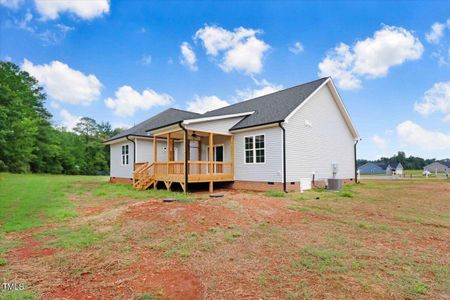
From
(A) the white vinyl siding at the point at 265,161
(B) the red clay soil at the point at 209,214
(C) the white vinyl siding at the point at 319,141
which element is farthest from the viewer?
(C) the white vinyl siding at the point at 319,141

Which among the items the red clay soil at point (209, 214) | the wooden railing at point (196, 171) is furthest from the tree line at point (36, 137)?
the red clay soil at point (209, 214)

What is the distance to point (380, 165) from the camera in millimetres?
78312

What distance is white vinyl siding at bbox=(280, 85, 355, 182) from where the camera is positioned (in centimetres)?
1296

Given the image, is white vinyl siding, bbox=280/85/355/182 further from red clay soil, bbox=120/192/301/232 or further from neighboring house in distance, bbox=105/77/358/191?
red clay soil, bbox=120/192/301/232

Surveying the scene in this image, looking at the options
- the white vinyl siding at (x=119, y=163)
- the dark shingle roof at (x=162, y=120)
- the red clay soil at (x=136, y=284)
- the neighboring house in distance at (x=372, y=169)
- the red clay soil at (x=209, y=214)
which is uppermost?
the dark shingle roof at (x=162, y=120)

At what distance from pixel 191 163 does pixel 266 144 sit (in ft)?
13.0

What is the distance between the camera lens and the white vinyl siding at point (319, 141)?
1296 centimetres

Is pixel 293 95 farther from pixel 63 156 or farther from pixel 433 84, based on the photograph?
pixel 63 156

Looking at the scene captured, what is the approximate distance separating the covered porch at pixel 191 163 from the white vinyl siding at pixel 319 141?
3437 millimetres

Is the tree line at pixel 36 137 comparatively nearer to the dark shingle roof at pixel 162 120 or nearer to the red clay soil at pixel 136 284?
the dark shingle roof at pixel 162 120

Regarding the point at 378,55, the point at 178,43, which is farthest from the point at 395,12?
the point at 178,43

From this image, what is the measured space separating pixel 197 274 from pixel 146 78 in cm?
2460

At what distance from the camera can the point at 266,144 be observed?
42.6 ft

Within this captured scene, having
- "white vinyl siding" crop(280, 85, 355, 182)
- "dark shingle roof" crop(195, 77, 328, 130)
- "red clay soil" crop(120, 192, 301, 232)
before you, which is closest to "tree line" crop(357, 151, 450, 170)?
"white vinyl siding" crop(280, 85, 355, 182)
